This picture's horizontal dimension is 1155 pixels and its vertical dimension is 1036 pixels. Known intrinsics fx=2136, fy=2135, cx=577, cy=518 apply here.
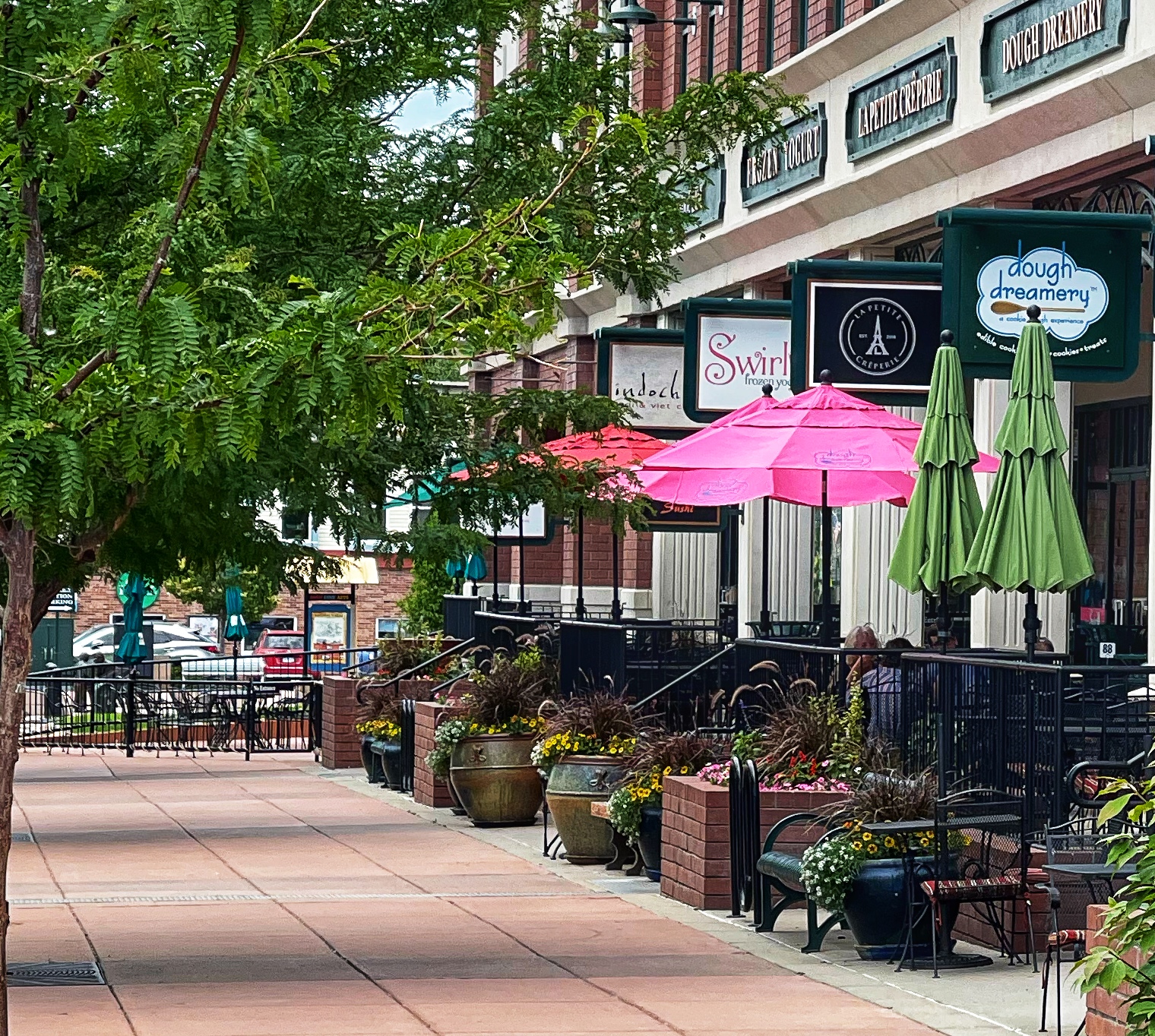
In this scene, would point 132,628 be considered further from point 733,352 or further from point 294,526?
point 294,526

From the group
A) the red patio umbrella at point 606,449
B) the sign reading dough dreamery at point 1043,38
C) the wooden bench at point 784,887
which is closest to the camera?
the wooden bench at point 784,887

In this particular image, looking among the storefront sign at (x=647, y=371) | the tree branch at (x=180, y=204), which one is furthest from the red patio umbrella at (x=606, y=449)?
the tree branch at (x=180, y=204)

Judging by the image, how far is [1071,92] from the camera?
642 inches

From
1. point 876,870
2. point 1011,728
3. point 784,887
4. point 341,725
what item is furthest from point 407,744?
point 876,870

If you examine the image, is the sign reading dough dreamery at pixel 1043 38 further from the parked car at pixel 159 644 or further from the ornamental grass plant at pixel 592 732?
the parked car at pixel 159 644

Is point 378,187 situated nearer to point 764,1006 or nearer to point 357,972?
point 357,972

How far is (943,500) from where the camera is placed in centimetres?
1326

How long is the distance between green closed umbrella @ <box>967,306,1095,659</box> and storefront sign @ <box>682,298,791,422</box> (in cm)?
627

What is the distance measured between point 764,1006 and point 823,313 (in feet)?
24.3

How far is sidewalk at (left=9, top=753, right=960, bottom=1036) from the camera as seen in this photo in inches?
347

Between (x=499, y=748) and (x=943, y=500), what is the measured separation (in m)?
4.98

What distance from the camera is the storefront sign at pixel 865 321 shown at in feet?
50.8

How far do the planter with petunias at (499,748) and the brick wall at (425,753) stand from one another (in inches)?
29.3

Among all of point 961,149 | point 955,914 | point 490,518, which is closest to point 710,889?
point 955,914
